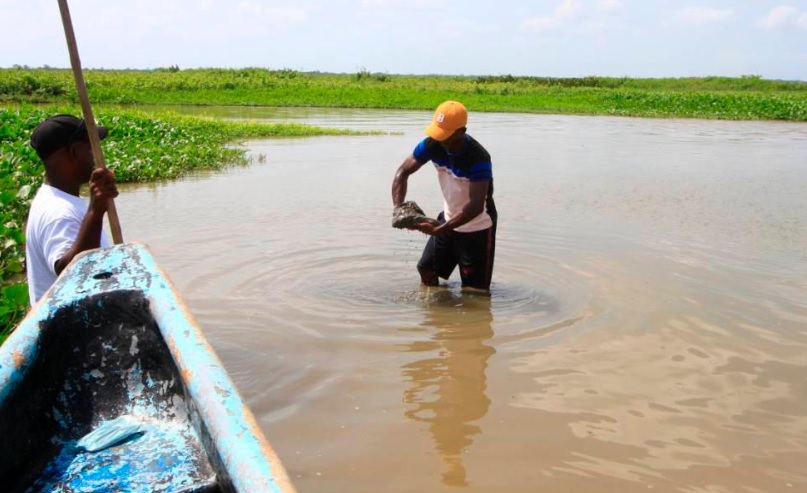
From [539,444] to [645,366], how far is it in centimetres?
126

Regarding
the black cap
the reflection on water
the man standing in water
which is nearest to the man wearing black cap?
the black cap

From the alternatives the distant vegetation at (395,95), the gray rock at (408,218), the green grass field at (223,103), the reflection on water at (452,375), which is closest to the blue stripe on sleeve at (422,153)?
the gray rock at (408,218)

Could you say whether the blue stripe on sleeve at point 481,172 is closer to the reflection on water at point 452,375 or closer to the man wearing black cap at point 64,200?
the reflection on water at point 452,375

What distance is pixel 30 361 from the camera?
2639 millimetres

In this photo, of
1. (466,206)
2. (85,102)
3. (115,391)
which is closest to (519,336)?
(466,206)

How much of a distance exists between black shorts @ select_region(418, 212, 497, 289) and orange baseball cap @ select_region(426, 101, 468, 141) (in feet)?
2.50

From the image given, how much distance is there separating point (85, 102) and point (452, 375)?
231cm

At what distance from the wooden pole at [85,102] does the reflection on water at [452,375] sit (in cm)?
164

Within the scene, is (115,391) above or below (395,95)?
below

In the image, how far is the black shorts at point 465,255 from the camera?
16.9 ft

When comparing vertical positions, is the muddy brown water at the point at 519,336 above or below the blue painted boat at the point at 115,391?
below

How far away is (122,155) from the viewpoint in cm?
1164

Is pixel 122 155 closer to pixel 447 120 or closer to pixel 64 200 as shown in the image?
pixel 447 120

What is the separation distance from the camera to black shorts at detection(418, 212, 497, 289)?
5.15 m
